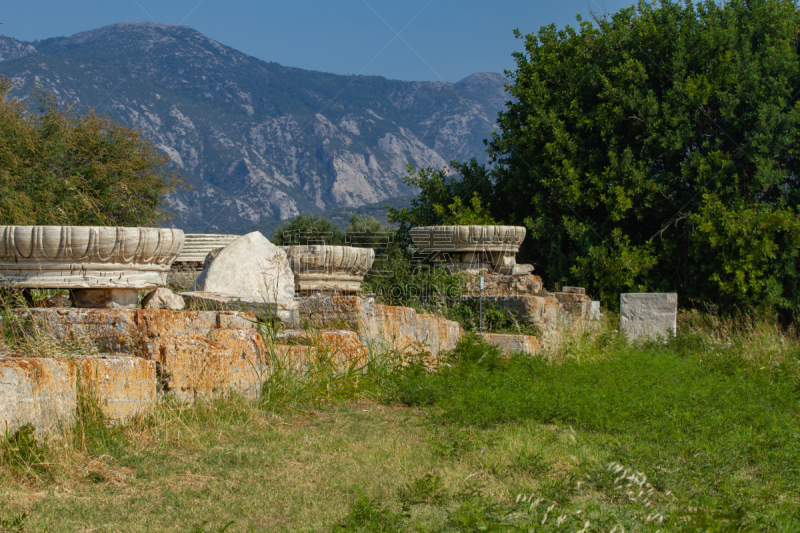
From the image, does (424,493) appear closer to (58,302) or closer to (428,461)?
(428,461)

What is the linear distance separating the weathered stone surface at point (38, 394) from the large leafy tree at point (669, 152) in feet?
38.8

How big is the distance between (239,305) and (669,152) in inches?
444

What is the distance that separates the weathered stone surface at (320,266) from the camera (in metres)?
7.94

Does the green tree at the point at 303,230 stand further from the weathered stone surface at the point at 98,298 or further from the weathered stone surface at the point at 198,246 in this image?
the weathered stone surface at the point at 98,298

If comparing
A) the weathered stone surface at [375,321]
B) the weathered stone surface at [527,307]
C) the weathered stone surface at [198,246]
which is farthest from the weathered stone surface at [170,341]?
the weathered stone surface at [198,246]

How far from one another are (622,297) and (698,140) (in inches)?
231

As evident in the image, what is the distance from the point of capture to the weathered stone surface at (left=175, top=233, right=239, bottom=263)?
12.3 metres

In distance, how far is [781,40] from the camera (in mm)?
13711

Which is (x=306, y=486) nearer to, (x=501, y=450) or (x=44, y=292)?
(x=501, y=450)

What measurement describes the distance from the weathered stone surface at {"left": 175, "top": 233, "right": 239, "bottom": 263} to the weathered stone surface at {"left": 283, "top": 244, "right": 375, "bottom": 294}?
4652 millimetres

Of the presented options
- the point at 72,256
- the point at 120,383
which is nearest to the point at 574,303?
the point at 72,256

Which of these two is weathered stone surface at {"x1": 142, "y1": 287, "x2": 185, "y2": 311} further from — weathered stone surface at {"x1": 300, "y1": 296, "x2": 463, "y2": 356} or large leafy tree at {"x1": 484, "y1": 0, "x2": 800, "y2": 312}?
large leafy tree at {"x1": 484, "y1": 0, "x2": 800, "y2": 312}

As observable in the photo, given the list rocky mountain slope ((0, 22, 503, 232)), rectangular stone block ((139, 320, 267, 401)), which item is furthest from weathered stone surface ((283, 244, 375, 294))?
rocky mountain slope ((0, 22, 503, 232))

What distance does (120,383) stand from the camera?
13.4ft
